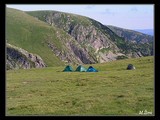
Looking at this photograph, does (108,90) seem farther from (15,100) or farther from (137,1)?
(137,1)

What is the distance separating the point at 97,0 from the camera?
46.7 ft

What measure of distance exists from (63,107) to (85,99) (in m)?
3.56
